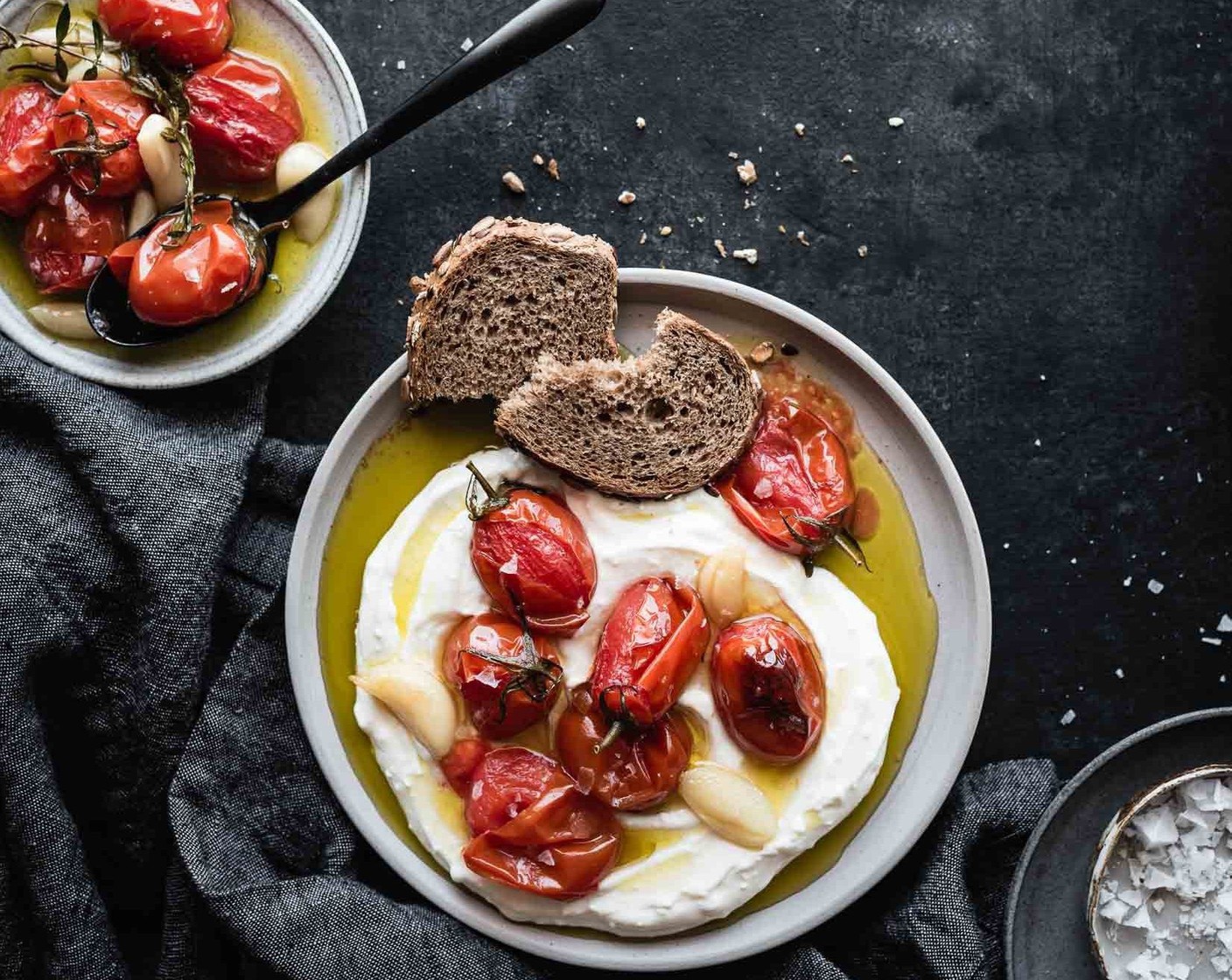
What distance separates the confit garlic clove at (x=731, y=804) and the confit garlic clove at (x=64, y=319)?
1.41m

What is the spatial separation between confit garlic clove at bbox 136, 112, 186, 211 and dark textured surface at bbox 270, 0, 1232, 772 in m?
0.36

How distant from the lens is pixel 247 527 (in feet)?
7.53

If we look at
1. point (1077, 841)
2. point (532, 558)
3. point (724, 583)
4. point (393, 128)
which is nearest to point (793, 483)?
point (724, 583)

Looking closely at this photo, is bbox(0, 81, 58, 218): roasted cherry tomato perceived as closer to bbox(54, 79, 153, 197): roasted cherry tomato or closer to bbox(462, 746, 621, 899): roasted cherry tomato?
bbox(54, 79, 153, 197): roasted cherry tomato

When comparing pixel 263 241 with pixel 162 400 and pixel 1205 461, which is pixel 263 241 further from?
pixel 1205 461

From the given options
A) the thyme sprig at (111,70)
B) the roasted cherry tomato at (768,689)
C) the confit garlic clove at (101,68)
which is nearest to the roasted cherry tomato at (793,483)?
the roasted cherry tomato at (768,689)

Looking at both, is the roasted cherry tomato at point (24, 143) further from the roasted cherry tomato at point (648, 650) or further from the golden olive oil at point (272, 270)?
the roasted cherry tomato at point (648, 650)

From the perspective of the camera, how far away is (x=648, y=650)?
197 cm

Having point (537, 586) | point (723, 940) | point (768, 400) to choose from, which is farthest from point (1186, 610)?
point (537, 586)

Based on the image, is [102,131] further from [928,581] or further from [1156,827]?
[1156,827]

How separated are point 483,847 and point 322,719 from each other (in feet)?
1.34

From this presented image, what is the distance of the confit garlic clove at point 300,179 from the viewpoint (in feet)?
7.14

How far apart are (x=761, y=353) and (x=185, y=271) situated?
106 centimetres

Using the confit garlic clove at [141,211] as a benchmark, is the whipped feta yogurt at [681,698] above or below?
below
